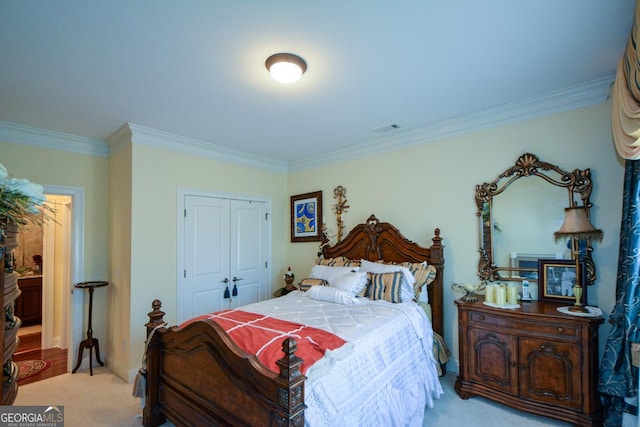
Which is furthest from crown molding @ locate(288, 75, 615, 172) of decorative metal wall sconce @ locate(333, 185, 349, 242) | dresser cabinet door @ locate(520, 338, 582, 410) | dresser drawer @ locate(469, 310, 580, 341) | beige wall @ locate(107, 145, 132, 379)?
beige wall @ locate(107, 145, 132, 379)

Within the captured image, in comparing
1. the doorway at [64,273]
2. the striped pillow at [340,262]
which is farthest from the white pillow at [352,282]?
the doorway at [64,273]

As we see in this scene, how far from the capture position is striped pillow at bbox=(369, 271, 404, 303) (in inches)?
118

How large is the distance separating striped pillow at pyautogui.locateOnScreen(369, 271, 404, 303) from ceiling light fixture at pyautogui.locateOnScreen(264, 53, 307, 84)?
6.73 ft

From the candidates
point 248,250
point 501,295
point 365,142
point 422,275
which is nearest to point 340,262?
point 422,275

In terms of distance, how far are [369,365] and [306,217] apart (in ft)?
9.48

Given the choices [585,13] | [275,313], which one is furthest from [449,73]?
[275,313]

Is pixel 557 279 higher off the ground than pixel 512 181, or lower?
lower

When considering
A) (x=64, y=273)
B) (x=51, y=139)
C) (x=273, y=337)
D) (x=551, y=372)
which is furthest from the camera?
(x=64, y=273)

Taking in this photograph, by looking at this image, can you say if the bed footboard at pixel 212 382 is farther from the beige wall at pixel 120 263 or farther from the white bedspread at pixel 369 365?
the beige wall at pixel 120 263

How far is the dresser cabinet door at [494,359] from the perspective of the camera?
2.46 metres

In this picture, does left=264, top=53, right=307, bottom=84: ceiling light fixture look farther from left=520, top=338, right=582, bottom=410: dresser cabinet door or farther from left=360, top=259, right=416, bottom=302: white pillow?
left=520, top=338, right=582, bottom=410: dresser cabinet door

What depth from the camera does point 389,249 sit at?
3674 millimetres

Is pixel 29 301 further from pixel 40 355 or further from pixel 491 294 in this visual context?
pixel 491 294

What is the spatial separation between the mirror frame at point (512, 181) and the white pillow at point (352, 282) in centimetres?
118
